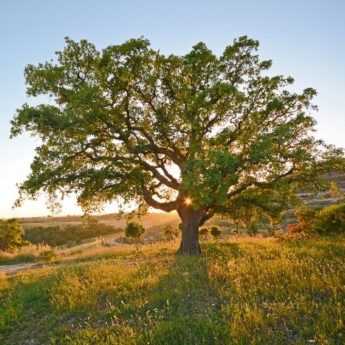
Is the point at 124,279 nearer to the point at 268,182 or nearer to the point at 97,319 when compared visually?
the point at 97,319

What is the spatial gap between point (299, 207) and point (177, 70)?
1015cm

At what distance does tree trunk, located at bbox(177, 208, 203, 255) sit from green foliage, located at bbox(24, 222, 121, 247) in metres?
46.4

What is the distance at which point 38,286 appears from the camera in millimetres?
14695

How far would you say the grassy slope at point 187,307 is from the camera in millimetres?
7648

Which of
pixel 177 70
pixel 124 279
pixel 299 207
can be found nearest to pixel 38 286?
pixel 124 279

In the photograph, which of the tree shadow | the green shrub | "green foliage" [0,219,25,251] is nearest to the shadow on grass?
the tree shadow

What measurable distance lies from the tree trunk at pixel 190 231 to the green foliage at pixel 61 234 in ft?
152

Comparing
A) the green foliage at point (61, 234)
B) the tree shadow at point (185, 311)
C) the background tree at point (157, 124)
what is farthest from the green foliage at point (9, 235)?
the tree shadow at point (185, 311)

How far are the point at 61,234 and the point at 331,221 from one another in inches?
2112

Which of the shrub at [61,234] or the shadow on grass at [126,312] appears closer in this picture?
the shadow on grass at [126,312]

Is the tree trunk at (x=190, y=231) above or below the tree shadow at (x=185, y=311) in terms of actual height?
above

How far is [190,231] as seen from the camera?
22.8 meters

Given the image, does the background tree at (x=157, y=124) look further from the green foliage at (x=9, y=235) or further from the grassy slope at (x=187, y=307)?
the green foliage at (x=9, y=235)

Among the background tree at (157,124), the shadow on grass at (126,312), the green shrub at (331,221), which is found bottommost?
the shadow on grass at (126,312)
